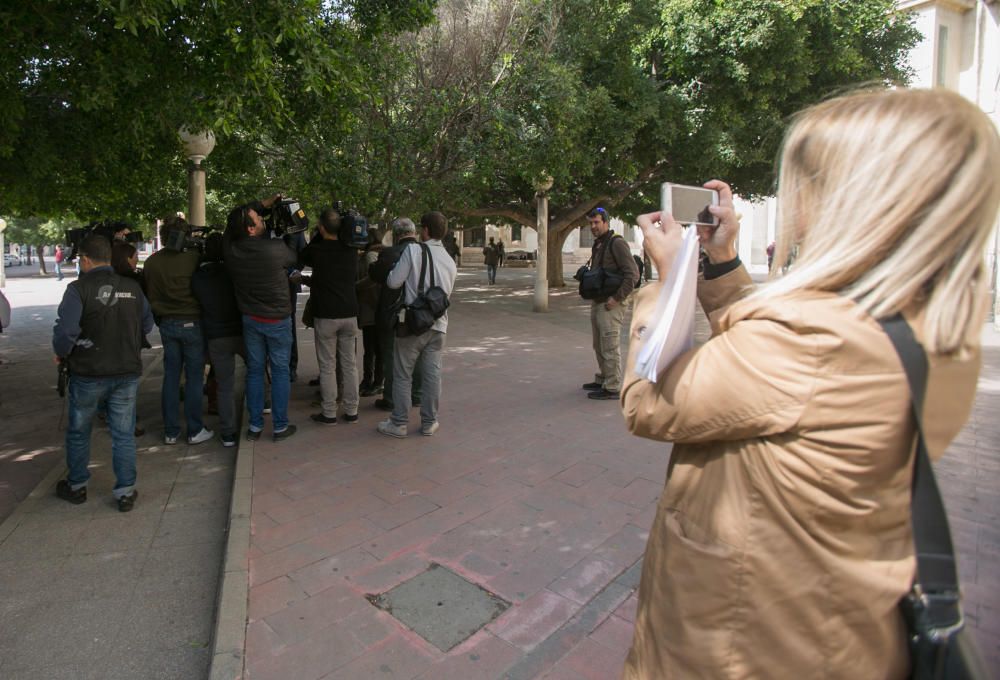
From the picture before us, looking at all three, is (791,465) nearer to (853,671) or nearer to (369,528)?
(853,671)

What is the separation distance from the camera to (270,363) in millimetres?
5711

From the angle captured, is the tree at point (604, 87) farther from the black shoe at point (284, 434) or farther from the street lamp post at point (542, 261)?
the black shoe at point (284, 434)

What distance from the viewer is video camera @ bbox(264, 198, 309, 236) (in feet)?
19.4

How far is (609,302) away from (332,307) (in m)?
2.75

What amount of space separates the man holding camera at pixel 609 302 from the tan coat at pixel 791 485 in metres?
5.61

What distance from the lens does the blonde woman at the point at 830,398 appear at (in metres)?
1.10

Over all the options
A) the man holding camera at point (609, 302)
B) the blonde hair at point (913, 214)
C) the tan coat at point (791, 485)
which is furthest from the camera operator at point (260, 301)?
the blonde hair at point (913, 214)

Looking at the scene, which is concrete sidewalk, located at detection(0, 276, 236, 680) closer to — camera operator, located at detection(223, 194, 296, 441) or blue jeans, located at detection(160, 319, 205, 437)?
blue jeans, located at detection(160, 319, 205, 437)

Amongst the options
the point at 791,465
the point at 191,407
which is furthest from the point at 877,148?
the point at 191,407

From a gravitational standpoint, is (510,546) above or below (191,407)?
below

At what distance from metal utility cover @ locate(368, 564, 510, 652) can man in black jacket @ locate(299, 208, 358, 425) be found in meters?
3.07

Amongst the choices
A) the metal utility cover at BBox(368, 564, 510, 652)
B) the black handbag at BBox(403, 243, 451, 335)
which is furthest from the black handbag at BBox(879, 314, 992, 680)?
the black handbag at BBox(403, 243, 451, 335)

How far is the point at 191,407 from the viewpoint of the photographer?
5914mm

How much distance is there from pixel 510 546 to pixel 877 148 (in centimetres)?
309
